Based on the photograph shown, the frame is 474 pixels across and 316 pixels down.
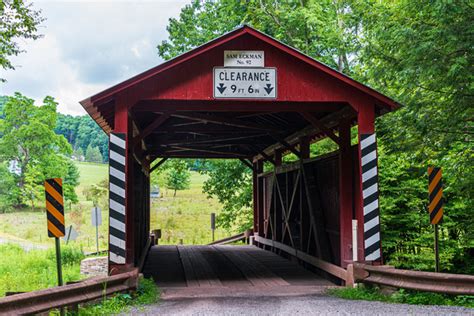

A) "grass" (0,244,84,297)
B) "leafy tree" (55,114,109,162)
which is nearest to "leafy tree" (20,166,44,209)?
"grass" (0,244,84,297)

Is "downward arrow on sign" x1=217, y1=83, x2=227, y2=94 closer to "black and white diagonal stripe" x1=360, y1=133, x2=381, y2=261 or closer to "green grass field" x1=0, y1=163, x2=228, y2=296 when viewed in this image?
"black and white diagonal stripe" x1=360, y1=133, x2=381, y2=261

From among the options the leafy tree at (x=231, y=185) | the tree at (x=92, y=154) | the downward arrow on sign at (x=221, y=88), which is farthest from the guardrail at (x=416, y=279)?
the tree at (x=92, y=154)

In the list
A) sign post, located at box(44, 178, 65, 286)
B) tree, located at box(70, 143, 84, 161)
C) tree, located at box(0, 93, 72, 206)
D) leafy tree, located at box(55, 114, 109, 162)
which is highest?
leafy tree, located at box(55, 114, 109, 162)

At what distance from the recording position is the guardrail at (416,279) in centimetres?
632

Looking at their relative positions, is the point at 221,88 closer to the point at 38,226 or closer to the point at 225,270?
the point at 225,270

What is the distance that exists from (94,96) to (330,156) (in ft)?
14.9

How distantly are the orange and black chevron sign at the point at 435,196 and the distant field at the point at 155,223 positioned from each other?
17.7 meters

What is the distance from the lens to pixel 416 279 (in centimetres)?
688

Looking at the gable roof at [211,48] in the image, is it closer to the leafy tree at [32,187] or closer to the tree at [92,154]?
the leafy tree at [32,187]

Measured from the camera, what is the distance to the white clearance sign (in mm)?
8438

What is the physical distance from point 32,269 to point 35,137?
25293mm

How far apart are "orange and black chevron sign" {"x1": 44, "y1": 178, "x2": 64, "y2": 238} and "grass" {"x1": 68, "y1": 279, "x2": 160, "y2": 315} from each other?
1.10 metres

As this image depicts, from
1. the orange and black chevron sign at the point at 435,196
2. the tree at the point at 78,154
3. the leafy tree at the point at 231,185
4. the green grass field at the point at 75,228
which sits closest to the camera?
the orange and black chevron sign at the point at 435,196

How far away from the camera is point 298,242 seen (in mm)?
12703
